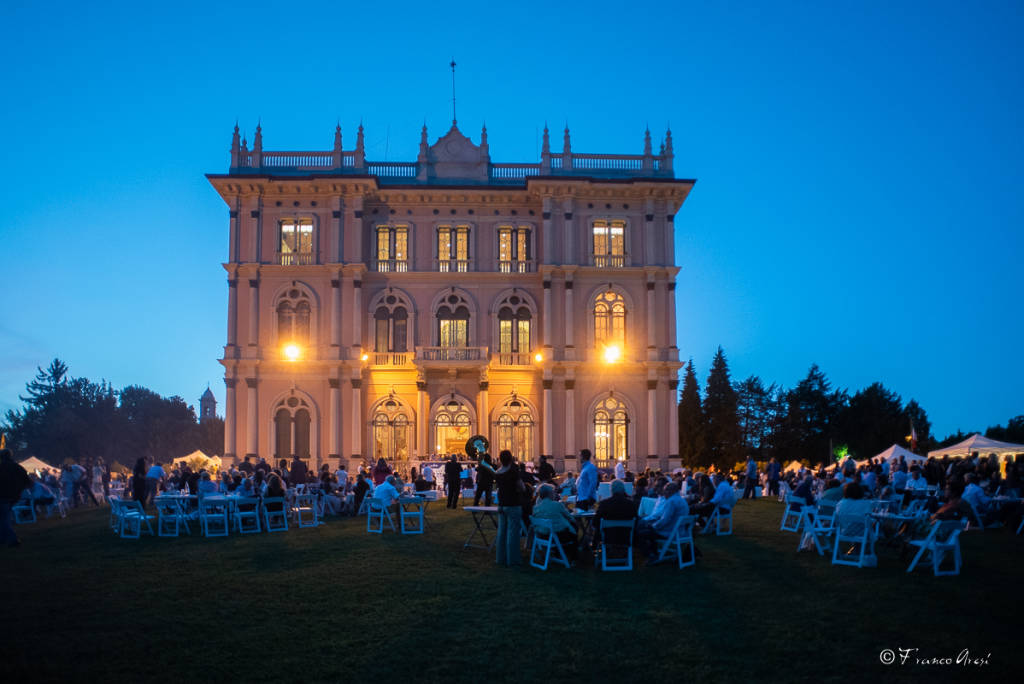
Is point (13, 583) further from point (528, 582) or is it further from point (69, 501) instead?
point (69, 501)

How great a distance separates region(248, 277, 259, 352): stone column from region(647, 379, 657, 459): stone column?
18.1m

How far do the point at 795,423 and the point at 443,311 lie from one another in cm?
3868

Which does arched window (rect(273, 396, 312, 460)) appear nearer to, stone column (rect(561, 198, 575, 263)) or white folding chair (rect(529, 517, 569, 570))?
stone column (rect(561, 198, 575, 263))

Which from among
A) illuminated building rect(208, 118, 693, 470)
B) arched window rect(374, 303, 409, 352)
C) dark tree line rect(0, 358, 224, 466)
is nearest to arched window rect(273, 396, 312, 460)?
illuminated building rect(208, 118, 693, 470)

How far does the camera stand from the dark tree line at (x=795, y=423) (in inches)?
2319

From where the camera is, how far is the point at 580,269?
34562mm

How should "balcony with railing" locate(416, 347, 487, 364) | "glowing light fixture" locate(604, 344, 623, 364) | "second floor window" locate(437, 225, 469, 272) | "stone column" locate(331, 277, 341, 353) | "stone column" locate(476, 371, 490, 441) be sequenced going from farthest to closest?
"second floor window" locate(437, 225, 469, 272) < "glowing light fixture" locate(604, 344, 623, 364) < "stone column" locate(331, 277, 341, 353) < "stone column" locate(476, 371, 490, 441) < "balcony with railing" locate(416, 347, 487, 364)

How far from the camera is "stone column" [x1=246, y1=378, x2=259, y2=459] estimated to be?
1299 inches

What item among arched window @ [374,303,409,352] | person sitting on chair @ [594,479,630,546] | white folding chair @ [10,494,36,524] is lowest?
white folding chair @ [10,494,36,524]

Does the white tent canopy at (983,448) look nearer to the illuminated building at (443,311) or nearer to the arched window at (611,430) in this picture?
the illuminated building at (443,311)

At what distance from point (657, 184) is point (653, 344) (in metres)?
7.45

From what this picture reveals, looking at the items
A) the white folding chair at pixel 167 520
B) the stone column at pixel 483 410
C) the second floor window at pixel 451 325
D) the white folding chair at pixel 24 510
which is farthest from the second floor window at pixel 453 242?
the white folding chair at pixel 167 520

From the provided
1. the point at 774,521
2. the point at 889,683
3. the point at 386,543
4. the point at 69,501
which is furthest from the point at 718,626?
the point at 69,501

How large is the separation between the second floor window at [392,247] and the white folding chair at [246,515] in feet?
61.5
